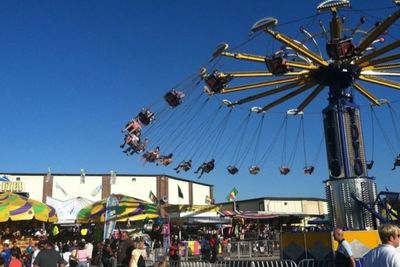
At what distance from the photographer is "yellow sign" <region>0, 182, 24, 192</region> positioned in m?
47.7

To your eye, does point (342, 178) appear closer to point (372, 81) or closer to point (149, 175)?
point (372, 81)

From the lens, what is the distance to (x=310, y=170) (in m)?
27.0

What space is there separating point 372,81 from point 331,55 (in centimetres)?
576

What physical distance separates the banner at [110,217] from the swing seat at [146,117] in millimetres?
5715

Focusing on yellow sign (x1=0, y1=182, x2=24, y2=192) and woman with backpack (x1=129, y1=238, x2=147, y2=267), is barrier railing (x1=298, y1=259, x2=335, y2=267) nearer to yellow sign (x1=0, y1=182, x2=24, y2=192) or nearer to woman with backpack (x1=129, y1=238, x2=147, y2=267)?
woman with backpack (x1=129, y1=238, x2=147, y2=267)

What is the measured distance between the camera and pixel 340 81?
18.5 metres

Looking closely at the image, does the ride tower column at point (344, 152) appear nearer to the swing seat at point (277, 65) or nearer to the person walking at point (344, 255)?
the swing seat at point (277, 65)

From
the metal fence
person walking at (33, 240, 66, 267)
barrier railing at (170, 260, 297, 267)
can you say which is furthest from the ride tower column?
person walking at (33, 240, 66, 267)

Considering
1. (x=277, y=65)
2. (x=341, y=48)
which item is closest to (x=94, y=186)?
(x=277, y=65)

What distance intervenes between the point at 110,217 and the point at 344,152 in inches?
438

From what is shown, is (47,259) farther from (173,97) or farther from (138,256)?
(173,97)

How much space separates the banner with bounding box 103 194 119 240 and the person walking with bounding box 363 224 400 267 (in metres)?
18.0

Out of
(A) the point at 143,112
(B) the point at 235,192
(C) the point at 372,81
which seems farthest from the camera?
(B) the point at 235,192

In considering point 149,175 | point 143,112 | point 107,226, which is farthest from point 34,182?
point 143,112
